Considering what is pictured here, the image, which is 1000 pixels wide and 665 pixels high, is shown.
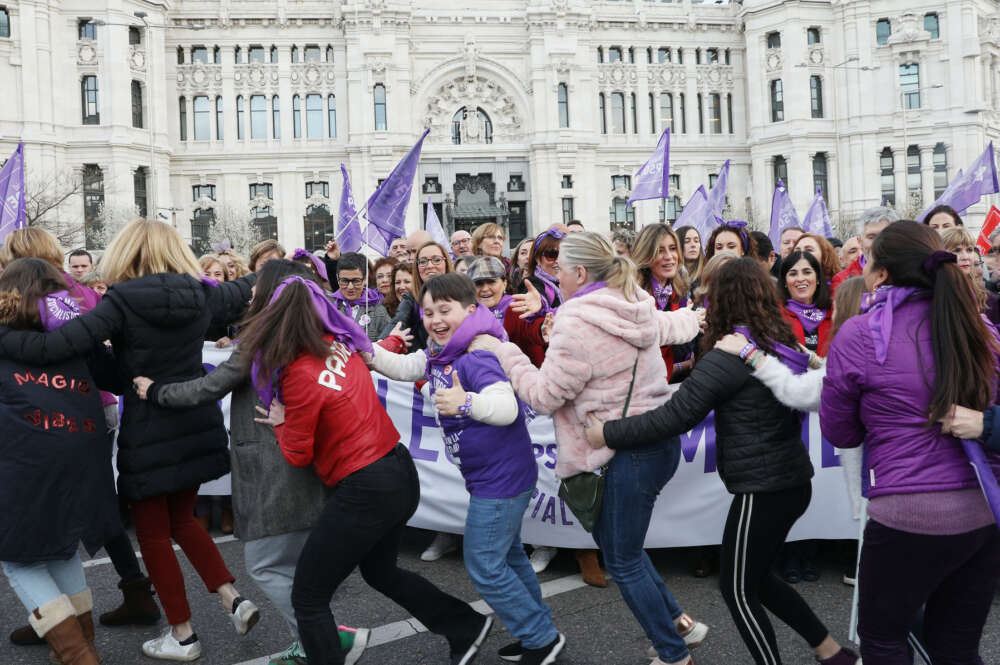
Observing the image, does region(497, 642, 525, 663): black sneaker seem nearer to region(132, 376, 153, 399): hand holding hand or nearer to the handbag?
the handbag

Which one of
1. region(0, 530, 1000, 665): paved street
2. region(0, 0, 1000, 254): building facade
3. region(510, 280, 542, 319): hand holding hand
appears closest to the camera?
region(0, 530, 1000, 665): paved street

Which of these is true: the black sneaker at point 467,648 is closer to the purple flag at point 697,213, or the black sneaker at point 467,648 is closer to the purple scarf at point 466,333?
the purple scarf at point 466,333

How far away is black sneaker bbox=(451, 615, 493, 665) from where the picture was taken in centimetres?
387

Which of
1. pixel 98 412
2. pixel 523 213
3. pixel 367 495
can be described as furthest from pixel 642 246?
pixel 523 213

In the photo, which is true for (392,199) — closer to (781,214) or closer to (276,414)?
(276,414)

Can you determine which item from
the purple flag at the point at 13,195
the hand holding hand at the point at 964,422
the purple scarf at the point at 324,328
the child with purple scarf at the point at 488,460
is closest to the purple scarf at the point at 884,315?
the hand holding hand at the point at 964,422

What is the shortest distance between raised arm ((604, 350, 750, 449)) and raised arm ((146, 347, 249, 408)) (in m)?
1.72

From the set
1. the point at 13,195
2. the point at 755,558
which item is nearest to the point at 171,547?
the point at 755,558

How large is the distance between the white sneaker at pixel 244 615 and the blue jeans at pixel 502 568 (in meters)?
1.20

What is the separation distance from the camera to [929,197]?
49938mm

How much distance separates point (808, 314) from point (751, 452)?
2.75 metres

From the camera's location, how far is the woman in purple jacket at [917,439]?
2699 mm

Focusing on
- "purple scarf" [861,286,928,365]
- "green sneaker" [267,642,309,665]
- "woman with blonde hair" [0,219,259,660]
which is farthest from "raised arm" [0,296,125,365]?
"purple scarf" [861,286,928,365]

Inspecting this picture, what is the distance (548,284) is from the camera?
6.21 meters
